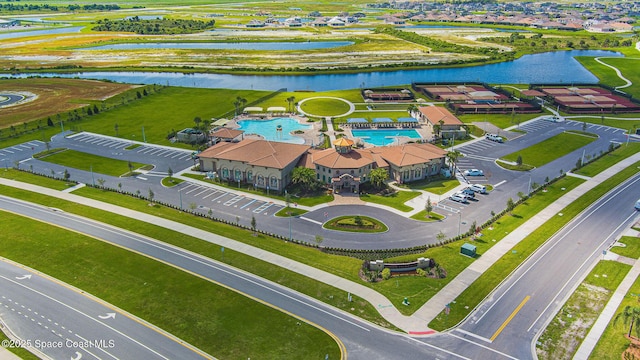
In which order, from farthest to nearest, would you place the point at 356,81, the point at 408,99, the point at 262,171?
the point at 356,81 → the point at 408,99 → the point at 262,171

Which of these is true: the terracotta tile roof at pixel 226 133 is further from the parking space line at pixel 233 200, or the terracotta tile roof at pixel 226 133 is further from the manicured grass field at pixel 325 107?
the manicured grass field at pixel 325 107

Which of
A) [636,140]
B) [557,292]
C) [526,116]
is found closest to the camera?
[557,292]

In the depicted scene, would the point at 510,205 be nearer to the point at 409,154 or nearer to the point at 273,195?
the point at 409,154

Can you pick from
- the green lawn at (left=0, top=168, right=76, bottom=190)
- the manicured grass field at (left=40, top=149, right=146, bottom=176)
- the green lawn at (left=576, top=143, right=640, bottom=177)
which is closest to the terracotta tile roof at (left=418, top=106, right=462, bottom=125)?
the green lawn at (left=576, top=143, right=640, bottom=177)

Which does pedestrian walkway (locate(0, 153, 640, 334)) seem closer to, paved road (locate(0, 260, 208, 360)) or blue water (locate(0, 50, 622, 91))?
paved road (locate(0, 260, 208, 360))

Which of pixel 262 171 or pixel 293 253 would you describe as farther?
pixel 262 171

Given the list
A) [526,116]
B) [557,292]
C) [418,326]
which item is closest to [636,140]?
[526,116]

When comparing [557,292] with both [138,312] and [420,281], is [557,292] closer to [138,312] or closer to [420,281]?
[420,281]

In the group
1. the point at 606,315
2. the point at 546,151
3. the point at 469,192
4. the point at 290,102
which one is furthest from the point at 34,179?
the point at 546,151
